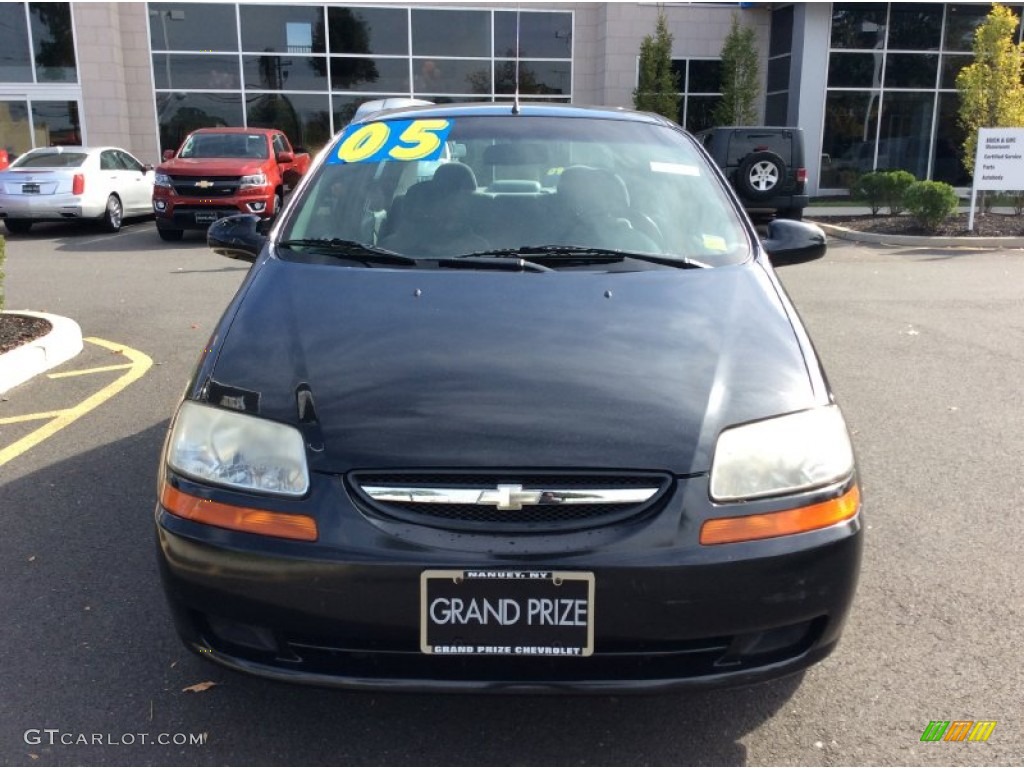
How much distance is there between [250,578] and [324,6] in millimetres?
21730

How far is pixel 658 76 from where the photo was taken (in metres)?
21.2

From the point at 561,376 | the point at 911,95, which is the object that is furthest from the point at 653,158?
the point at 911,95

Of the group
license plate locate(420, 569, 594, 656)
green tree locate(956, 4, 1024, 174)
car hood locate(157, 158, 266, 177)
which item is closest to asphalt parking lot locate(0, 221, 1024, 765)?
license plate locate(420, 569, 594, 656)

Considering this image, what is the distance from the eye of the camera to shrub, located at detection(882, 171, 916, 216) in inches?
600

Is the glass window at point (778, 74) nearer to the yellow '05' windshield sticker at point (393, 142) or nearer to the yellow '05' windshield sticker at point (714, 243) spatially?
the yellow '05' windshield sticker at point (393, 142)

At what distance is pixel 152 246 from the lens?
1323 cm

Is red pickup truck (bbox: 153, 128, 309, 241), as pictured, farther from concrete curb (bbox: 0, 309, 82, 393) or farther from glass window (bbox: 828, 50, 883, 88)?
glass window (bbox: 828, 50, 883, 88)

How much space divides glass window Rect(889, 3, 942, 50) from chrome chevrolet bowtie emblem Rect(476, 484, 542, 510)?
2156 centimetres

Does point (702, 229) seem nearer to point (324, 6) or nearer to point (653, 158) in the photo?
point (653, 158)

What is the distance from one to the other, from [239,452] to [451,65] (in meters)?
21.3

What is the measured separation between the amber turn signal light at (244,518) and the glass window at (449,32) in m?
21.4

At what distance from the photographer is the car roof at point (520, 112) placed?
12.2 feet

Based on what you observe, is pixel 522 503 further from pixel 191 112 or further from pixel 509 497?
pixel 191 112

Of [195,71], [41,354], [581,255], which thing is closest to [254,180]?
[41,354]
